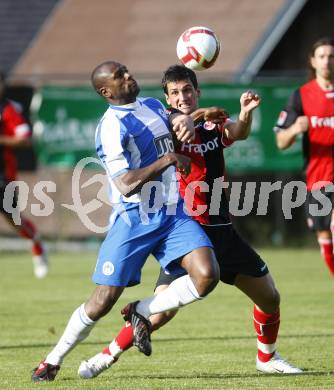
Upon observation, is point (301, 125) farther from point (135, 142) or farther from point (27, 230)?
point (27, 230)

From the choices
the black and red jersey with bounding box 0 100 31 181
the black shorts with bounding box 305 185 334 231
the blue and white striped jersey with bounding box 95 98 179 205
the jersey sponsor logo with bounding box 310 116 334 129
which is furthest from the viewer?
the black and red jersey with bounding box 0 100 31 181

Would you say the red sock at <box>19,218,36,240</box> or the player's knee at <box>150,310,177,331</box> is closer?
the player's knee at <box>150,310,177,331</box>

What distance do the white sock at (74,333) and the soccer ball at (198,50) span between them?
6.10 ft

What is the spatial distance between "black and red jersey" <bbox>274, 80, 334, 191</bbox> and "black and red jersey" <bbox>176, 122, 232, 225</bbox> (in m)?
2.90

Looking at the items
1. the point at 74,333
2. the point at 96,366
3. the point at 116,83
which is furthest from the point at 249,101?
the point at 96,366

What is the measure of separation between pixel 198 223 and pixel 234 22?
15.4m

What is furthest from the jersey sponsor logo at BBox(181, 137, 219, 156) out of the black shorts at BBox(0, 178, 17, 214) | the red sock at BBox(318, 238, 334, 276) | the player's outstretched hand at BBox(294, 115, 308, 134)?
the black shorts at BBox(0, 178, 17, 214)

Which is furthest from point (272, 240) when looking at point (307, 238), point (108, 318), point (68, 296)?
point (108, 318)

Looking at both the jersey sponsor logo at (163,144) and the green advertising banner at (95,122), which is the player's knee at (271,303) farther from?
the green advertising banner at (95,122)

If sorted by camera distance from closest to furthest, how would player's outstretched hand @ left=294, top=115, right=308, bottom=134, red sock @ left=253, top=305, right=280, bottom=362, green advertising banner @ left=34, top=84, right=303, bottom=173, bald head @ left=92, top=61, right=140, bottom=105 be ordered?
bald head @ left=92, top=61, right=140, bottom=105 < red sock @ left=253, top=305, right=280, bottom=362 < player's outstretched hand @ left=294, top=115, right=308, bottom=134 < green advertising banner @ left=34, top=84, right=303, bottom=173

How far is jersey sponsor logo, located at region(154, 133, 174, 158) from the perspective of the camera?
22.6ft

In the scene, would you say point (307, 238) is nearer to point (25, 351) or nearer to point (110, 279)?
point (25, 351)

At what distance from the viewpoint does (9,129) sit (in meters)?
14.2

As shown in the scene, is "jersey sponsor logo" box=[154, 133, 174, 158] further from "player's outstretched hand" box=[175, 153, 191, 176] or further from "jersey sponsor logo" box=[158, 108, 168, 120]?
"player's outstretched hand" box=[175, 153, 191, 176]
